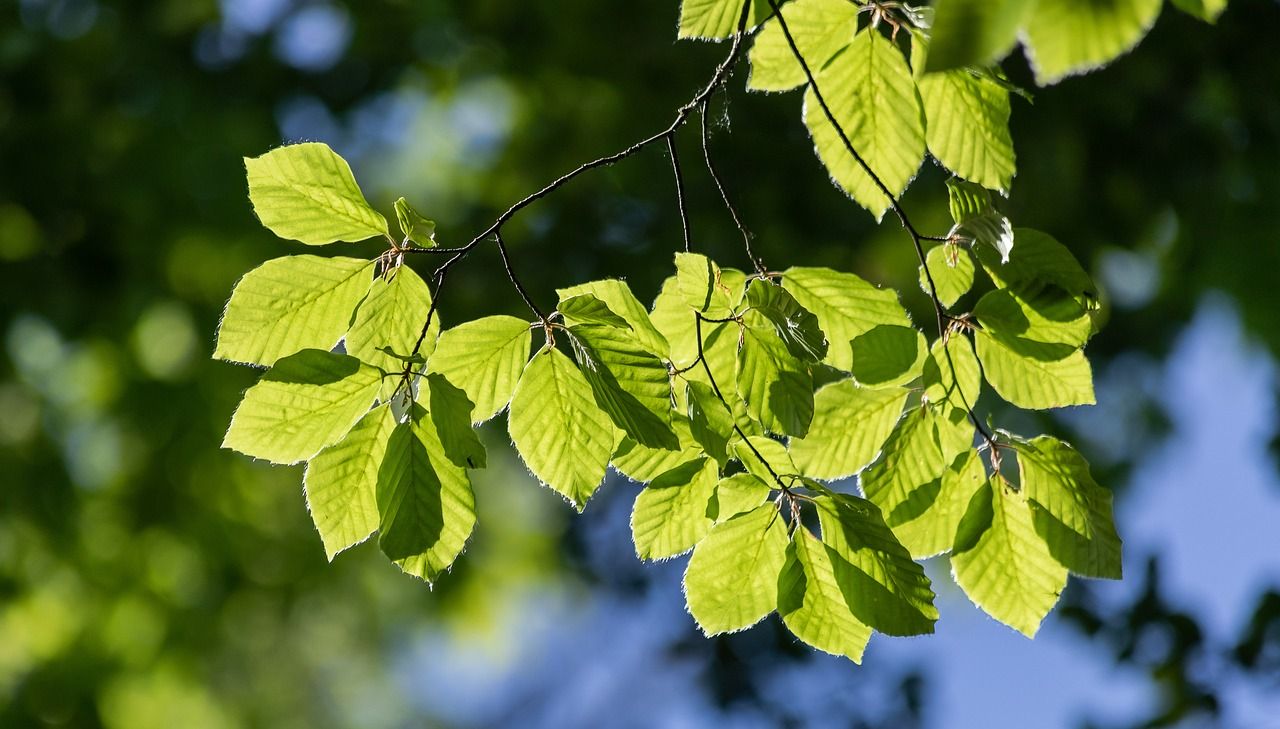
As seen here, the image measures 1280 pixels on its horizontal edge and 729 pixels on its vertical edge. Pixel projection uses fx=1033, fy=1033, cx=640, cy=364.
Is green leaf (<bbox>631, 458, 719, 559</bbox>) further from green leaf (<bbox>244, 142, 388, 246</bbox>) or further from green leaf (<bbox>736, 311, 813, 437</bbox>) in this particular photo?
green leaf (<bbox>244, 142, 388, 246</bbox>)

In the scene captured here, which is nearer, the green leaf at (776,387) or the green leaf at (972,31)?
the green leaf at (972,31)

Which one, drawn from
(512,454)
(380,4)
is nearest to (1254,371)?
(512,454)

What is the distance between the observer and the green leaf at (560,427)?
0.90m

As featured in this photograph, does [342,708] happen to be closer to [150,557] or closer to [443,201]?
[150,557]

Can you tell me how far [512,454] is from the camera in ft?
20.6

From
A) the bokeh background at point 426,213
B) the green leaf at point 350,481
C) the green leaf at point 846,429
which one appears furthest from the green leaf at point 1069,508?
the bokeh background at point 426,213

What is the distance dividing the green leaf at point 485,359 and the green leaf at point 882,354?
0.30 m

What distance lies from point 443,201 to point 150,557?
253 cm

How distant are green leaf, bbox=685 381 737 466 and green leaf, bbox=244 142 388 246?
31cm

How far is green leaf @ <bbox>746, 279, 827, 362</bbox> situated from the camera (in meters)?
0.91

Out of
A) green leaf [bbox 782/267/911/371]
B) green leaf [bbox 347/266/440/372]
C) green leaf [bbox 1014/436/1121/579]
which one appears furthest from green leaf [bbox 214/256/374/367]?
green leaf [bbox 1014/436/1121/579]

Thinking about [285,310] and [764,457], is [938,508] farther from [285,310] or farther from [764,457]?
[285,310]

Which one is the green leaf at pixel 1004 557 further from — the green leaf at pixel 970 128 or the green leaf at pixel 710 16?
the green leaf at pixel 710 16

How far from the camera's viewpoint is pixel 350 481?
2.94 feet
